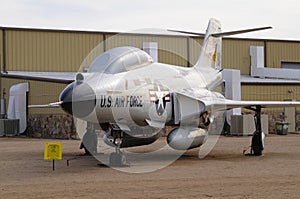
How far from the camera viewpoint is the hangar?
3541 cm

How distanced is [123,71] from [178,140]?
9.64 ft

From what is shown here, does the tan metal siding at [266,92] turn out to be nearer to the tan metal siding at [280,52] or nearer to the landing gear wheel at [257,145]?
the tan metal siding at [280,52]

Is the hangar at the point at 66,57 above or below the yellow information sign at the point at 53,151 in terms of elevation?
above

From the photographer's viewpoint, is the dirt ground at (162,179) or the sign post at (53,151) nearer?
the dirt ground at (162,179)

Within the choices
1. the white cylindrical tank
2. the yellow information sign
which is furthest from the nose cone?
the white cylindrical tank

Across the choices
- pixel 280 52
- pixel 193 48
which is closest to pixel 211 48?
pixel 193 48

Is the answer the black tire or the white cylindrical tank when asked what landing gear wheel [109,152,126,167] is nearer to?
the black tire

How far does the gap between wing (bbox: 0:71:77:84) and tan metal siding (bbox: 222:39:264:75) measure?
46.0 feet

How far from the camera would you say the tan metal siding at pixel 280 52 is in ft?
167

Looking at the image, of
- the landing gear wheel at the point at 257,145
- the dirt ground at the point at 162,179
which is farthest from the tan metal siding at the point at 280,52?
the dirt ground at the point at 162,179

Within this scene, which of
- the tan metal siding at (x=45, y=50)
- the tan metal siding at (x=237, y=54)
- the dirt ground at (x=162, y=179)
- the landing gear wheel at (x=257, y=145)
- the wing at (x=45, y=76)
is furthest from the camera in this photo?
the tan metal siding at (x=237, y=54)

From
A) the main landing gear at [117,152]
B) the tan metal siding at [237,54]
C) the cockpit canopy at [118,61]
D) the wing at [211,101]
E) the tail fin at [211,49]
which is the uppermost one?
the tan metal siding at [237,54]

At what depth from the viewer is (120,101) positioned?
A: 15406 millimetres

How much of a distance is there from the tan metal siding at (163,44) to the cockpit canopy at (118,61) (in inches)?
1031
